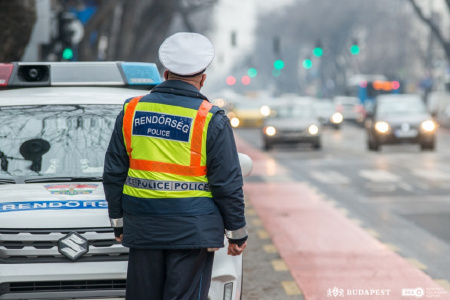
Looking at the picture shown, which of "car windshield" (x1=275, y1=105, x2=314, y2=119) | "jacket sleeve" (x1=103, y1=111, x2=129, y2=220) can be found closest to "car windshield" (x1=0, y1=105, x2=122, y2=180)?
"jacket sleeve" (x1=103, y1=111, x2=129, y2=220)

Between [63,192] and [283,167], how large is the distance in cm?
1790

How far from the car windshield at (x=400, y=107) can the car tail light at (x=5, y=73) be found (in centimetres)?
2264

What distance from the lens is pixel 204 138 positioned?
4.47m

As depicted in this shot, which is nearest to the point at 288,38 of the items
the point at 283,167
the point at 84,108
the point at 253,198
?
the point at 283,167

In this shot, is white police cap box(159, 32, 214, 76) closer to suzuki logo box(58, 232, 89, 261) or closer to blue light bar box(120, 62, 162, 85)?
suzuki logo box(58, 232, 89, 261)

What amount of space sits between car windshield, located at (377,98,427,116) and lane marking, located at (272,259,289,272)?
1945 centimetres

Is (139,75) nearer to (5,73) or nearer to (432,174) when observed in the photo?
(5,73)

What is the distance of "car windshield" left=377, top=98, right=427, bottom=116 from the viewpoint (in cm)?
2869

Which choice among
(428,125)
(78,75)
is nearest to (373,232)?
(78,75)

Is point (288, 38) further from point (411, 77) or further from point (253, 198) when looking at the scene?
point (253, 198)

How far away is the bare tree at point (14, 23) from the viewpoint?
15.1 m

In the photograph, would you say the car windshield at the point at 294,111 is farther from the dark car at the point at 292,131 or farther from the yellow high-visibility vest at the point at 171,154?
the yellow high-visibility vest at the point at 171,154

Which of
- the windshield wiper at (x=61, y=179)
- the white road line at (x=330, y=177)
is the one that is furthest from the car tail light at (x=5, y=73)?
the white road line at (x=330, y=177)

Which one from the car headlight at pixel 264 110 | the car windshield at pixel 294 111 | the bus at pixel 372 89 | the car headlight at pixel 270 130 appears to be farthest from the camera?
the bus at pixel 372 89
